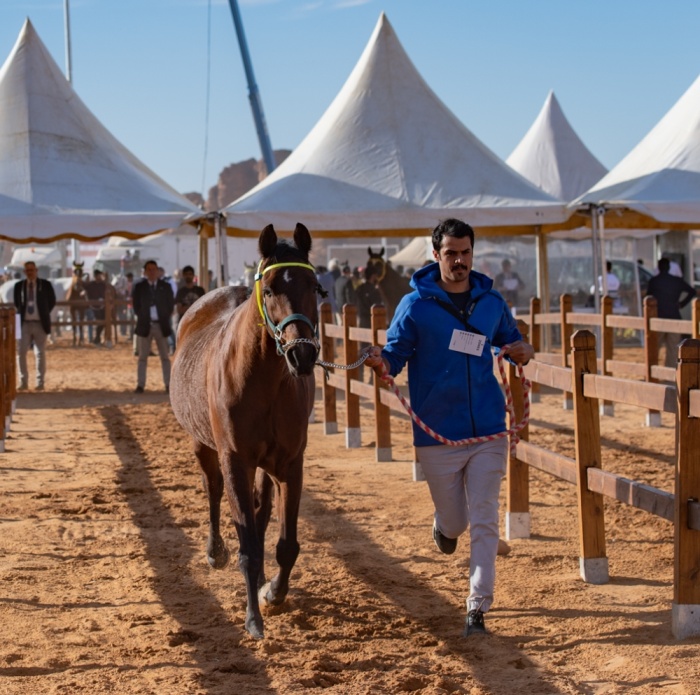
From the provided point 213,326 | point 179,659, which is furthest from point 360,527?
point 179,659

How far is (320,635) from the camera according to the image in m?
5.28

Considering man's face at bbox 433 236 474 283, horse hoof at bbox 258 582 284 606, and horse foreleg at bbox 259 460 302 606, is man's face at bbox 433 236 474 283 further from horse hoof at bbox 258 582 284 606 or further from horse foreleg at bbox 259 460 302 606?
horse hoof at bbox 258 582 284 606

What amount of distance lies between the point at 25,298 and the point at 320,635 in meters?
13.5

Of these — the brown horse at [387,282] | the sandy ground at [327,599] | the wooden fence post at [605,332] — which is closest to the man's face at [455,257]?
the sandy ground at [327,599]

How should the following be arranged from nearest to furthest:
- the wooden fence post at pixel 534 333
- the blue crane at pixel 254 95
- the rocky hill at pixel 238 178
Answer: the wooden fence post at pixel 534 333, the blue crane at pixel 254 95, the rocky hill at pixel 238 178

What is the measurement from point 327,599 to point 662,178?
12465mm

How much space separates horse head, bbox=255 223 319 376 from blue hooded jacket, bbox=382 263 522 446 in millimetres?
470

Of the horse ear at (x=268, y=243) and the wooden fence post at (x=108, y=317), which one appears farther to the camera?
the wooden fence post at (x=108, y=317)

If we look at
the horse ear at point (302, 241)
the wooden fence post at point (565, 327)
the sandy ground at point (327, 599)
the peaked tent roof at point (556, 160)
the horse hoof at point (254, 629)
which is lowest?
the sandy ground at point (327, 599)

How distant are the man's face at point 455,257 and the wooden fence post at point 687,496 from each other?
3.30 ft

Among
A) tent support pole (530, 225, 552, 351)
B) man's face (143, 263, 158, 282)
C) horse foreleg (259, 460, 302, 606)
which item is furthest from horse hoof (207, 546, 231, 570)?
tent support pole (530, 225, 552, 351)

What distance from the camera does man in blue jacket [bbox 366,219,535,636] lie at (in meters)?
5.14

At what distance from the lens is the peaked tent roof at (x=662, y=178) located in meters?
16.1

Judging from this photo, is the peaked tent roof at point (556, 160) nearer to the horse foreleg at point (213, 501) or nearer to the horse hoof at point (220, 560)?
the horse foreleg at point (213, 501)
